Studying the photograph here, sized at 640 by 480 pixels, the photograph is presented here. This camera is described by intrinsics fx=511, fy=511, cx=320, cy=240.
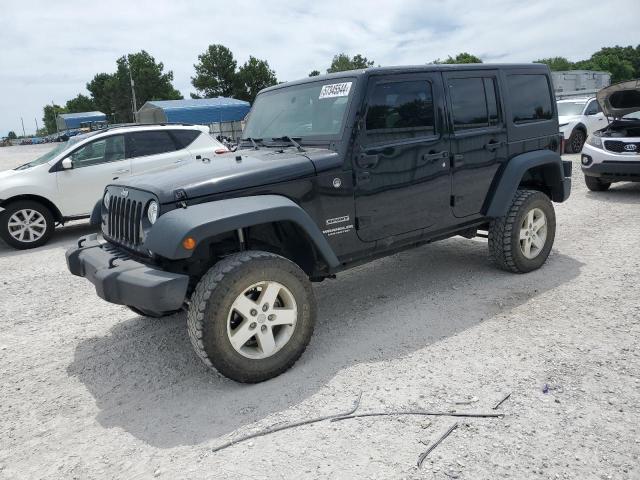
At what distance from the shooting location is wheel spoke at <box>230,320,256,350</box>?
3182mm

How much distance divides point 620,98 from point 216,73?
181 ft

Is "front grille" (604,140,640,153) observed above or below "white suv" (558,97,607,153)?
below

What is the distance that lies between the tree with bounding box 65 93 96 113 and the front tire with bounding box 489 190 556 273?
85.3 m

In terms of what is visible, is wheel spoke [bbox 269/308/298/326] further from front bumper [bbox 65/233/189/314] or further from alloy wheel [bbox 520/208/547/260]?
alloy wheel [bbox 520/208/547/260]

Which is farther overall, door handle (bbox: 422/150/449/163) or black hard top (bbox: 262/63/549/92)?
door handle (bbox: 422/150/449/163)

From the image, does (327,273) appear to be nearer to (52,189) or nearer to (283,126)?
(283,126)

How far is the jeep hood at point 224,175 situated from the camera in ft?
10.6

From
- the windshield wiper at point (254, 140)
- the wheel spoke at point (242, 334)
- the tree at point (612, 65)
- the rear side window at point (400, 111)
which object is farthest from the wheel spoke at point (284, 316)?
the tree at point (612, 65)

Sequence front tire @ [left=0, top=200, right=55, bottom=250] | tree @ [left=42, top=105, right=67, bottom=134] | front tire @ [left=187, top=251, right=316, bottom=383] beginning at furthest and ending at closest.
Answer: tree @ [left=42, top=105, right=67, bottom=134] → front tire @ [left=0, top=200, right=55, bottom=250] → front tire @ [left=187, top=251, right=316, bottom=383]

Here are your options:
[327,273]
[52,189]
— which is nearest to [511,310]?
[327,273]

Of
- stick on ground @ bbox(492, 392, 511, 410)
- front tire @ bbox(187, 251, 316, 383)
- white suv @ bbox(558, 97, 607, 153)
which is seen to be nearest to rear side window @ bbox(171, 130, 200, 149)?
front tire @ bbox(187, 251, 316, 383)

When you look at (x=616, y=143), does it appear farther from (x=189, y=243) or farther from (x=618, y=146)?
(x=189, y=243)

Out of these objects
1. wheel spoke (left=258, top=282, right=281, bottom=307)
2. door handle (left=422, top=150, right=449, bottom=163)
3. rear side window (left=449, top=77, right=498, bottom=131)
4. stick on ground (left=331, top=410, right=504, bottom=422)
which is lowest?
stick on ground (left=331, top=410, right=504, bottom=422)

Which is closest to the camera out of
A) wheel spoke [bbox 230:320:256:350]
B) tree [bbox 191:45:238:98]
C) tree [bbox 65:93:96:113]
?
wheel spoke [bbox 230:320:256:350]
